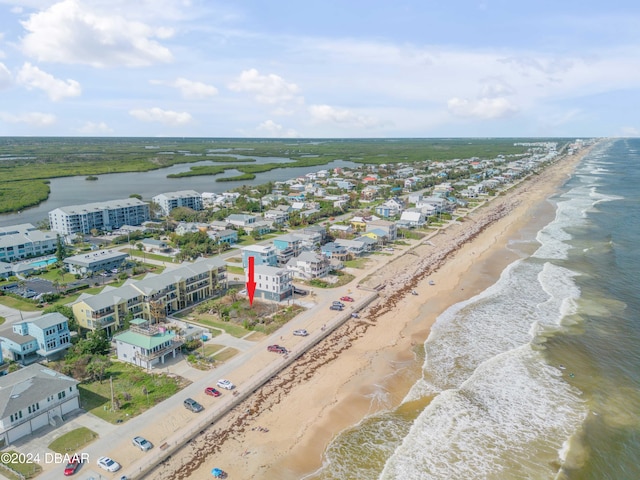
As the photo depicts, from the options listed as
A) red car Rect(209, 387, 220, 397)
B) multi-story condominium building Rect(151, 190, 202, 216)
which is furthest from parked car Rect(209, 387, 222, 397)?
multi-story condominium building Rect(151, 190, 202, 216)

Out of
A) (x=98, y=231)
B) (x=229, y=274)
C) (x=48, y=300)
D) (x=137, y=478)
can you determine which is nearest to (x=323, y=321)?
(x=229, y=274)

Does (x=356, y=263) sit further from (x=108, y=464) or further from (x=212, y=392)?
(x=108, y=464)

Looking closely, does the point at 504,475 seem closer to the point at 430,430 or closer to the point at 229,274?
the point at 430,430

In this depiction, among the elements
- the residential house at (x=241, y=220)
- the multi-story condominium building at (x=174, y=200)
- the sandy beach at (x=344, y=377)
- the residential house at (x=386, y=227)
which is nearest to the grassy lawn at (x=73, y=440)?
the sandy beach at (x=344, y=377)

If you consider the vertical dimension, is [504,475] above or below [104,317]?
below

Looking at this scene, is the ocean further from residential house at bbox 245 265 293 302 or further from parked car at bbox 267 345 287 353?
residential house at bbox 245 265 293 302
